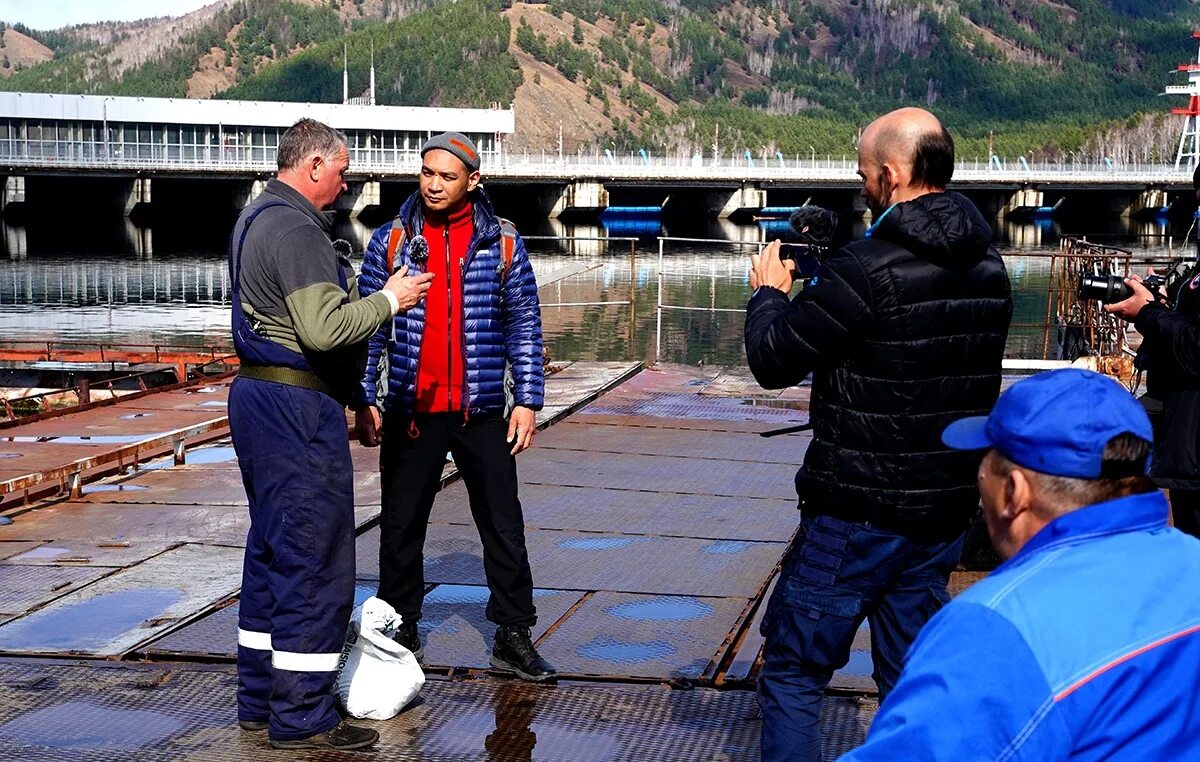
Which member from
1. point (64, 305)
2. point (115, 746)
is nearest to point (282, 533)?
point (115, 746)

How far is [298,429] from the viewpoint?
14.8ft

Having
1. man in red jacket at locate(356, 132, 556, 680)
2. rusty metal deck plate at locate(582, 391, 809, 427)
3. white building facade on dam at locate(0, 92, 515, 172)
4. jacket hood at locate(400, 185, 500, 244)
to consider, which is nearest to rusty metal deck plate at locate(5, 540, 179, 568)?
man in red jacket at locate(356, 132, 556, 680)

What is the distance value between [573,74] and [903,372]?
7698 inches

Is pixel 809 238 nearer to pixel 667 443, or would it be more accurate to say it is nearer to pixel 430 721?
pixel 430 721

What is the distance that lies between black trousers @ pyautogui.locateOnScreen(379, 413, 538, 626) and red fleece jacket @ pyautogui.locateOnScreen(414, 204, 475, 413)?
0.08 meters

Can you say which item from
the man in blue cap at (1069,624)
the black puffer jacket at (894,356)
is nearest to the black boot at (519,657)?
the black puffer jacket at (894,356)

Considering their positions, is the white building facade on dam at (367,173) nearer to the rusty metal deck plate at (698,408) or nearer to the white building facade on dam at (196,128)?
the white building facade on dam at (196,128)

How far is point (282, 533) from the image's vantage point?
4523mm

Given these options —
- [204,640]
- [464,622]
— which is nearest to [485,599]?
[464,622]

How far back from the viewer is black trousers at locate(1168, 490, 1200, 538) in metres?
4.82

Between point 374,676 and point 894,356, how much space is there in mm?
2055

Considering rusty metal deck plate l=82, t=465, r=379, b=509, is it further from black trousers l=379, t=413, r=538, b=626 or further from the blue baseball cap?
the blue baseball cap

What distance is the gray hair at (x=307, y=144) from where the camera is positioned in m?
4.60

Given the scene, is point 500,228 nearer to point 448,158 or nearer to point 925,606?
point 448,158
